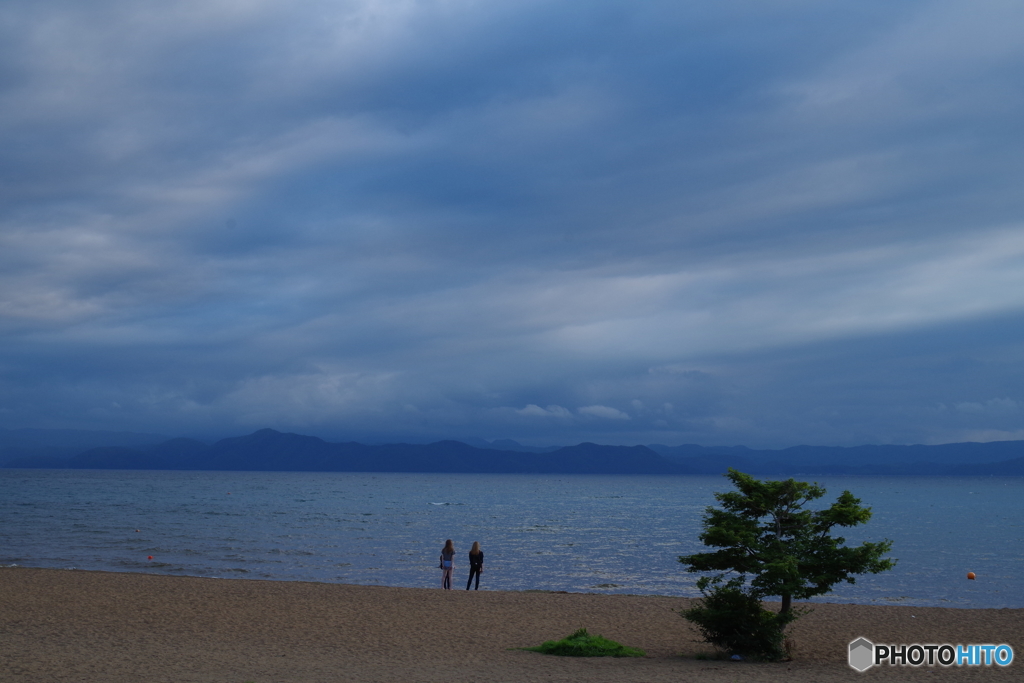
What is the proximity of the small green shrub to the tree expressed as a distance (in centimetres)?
5

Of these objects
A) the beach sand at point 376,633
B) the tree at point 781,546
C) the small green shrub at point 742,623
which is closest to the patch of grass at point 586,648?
the beach sand at point 376,633

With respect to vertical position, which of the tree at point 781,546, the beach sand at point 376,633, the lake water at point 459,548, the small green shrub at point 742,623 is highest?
the tree at point 781,546

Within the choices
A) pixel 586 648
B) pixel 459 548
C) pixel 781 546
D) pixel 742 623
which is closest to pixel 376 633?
pixel 586 648

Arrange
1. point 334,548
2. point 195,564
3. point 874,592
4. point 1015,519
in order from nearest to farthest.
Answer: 1. point 874,592
2. point 195,564
3. point 334,548
4. point 1015,519

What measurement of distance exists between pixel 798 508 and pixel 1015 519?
72179 millimetres

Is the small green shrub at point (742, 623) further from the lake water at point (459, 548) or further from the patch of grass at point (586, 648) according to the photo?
the lake water at point (459, 548)

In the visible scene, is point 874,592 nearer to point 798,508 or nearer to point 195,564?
point 798,508

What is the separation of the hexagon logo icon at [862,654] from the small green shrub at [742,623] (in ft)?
4.16

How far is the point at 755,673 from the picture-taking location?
1278cm

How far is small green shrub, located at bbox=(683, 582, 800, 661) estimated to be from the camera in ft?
45.4

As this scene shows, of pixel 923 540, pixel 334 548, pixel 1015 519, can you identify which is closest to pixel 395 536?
pixel 334 548

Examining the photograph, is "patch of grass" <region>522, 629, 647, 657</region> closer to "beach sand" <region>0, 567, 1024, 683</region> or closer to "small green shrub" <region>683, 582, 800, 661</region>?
"beach sand" <region>0, 567, 1024, 683</region>

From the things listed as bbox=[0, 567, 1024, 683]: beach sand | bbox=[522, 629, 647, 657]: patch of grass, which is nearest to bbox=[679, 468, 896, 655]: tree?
bbox=[0, 567, 1024, 683]: beach sand

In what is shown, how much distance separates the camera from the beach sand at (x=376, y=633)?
12352 mm
